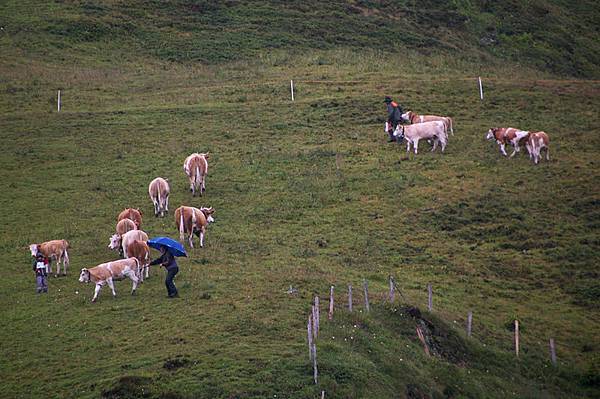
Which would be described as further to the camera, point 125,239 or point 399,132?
point 399,132

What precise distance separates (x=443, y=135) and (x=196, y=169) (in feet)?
41.6

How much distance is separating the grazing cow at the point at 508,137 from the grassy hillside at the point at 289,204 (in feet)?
2.57

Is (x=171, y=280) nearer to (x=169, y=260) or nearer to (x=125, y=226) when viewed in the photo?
(x=169, y=260)

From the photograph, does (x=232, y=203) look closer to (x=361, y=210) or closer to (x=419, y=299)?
(x=361, y=210)

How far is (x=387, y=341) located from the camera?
27.5m

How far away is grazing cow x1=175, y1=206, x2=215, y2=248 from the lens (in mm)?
34469

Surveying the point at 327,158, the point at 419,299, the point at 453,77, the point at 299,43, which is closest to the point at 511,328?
the point at 419,299

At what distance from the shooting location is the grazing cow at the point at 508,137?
45.1m

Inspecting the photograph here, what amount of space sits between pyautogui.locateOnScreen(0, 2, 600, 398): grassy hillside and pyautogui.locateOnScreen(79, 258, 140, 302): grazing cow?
69 cm

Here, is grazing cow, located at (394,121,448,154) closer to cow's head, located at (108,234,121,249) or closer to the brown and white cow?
the brown and white cow

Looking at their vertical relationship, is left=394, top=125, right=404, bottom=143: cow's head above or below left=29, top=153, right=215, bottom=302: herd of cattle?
above

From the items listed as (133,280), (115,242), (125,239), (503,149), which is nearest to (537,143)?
(503,149)

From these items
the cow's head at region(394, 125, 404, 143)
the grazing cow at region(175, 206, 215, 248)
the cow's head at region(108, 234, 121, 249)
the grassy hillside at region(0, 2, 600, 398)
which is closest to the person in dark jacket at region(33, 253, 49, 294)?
the grassy hillside at region(0, 2, 600, 398)

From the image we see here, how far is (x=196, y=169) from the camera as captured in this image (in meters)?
41.9
